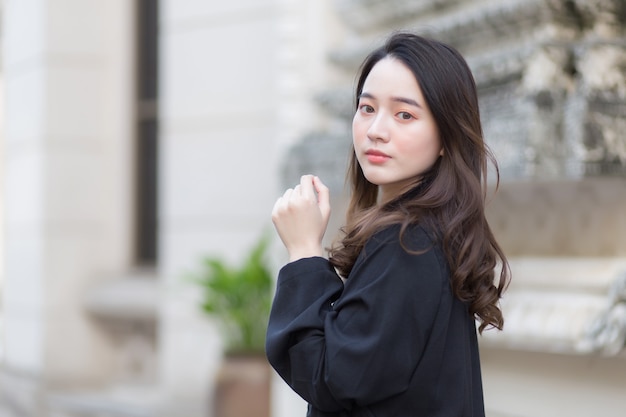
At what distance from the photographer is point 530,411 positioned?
3.21 metres

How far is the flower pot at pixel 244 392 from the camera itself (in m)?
4.98

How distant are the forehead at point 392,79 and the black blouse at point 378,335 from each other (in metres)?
0.26

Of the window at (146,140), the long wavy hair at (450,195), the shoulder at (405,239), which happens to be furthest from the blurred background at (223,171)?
the shoulder at (405,239)

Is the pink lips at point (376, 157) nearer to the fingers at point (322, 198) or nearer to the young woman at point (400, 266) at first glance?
the young woman at point (400, 266)

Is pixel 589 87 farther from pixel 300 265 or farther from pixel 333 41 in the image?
pixel 333 41

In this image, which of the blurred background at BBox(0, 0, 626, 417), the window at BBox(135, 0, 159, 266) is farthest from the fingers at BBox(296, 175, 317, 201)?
the window at BBox(135, 0, 159, 266)

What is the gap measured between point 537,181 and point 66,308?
194 inches

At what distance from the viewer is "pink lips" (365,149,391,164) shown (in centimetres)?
183

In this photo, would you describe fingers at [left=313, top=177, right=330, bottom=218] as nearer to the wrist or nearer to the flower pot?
the wrist

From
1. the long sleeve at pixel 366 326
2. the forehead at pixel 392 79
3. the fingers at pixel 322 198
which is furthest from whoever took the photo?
the fingers at pixel 322 198

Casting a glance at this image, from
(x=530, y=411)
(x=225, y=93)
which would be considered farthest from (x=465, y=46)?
(x=225, y=93)

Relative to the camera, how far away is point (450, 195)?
1.80 m

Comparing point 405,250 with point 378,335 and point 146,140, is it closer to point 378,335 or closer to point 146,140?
point 378,335

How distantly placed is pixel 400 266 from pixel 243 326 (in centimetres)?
351
